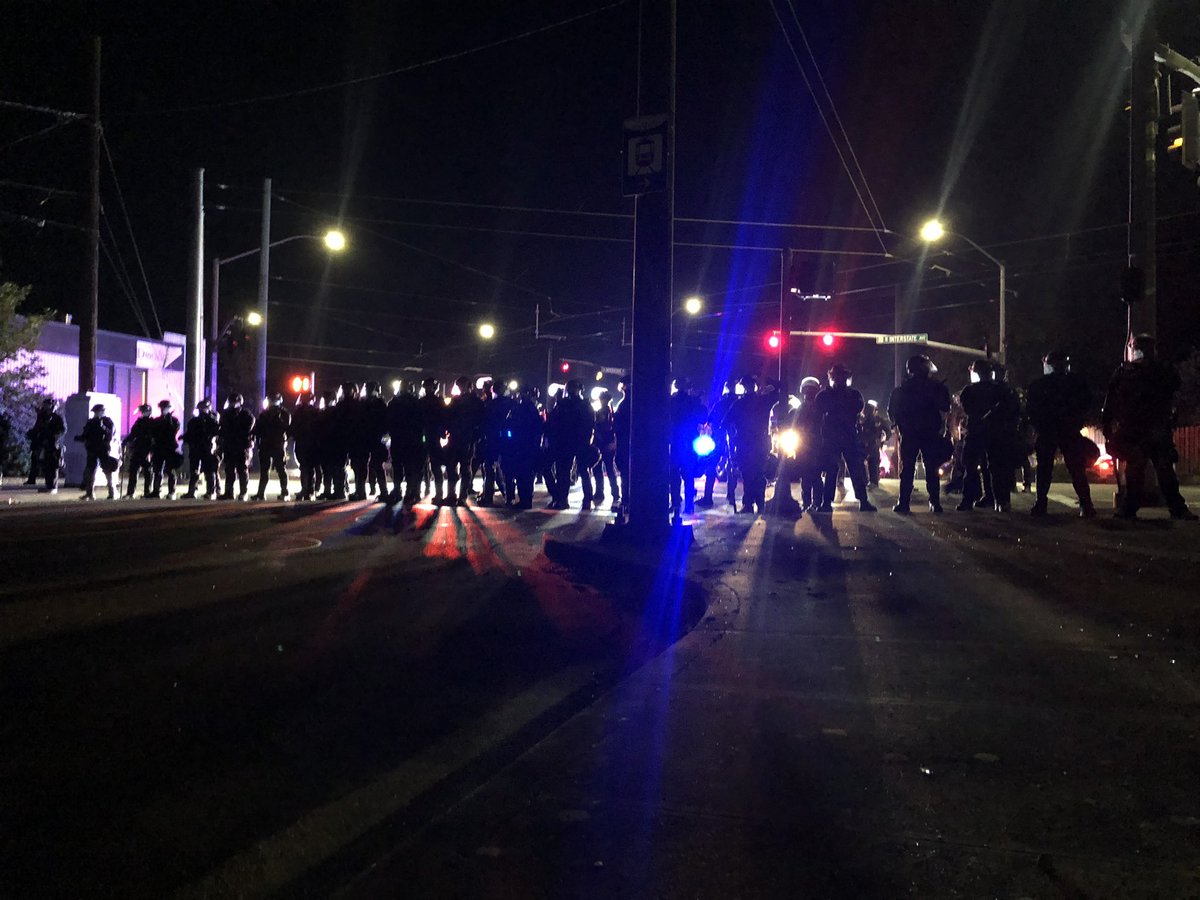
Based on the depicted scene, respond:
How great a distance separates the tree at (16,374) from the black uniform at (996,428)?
2339 centimetres

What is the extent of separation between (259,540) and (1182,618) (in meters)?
8.54

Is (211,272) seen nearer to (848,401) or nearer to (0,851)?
(848,401)

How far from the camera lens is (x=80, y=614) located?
666cm

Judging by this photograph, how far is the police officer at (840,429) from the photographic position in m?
12.2

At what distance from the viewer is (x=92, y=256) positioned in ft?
75.2

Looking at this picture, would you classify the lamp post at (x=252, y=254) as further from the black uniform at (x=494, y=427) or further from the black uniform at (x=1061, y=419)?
the black uniform at (x=1061, y=419)

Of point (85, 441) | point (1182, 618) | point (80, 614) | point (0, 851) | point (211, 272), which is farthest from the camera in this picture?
point (211, 272)

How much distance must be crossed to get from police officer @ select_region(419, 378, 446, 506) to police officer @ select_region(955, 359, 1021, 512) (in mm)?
7160

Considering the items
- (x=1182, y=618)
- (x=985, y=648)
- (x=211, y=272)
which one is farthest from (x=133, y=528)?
(x=211, y=272)

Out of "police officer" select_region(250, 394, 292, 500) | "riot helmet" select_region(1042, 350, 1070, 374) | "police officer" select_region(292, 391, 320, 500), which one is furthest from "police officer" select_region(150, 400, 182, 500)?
"riot helmet" select_region(1042, 350, 1070, 374)

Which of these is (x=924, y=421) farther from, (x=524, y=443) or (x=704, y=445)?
(x=524, y=443)

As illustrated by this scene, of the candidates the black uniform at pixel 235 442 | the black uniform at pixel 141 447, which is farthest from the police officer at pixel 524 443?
the black uniform at pixel 141 447

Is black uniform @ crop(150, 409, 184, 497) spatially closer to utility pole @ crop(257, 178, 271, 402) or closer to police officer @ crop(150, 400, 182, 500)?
police officer @ crop(150, 400, 182, 500)

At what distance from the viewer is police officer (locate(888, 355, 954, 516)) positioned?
11508 millimetres
